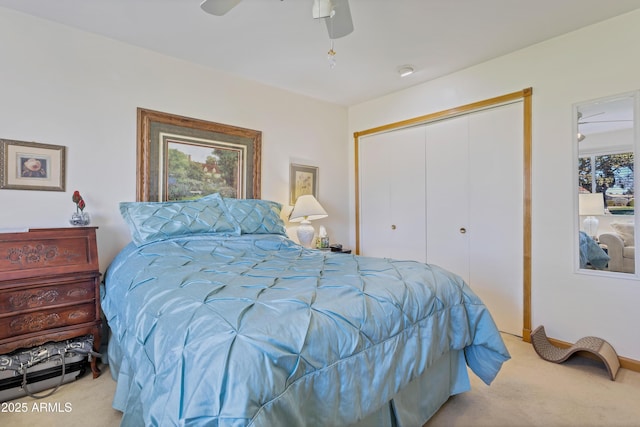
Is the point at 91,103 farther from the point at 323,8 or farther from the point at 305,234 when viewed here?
the point at 305,234

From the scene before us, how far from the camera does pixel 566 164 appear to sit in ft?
8.40

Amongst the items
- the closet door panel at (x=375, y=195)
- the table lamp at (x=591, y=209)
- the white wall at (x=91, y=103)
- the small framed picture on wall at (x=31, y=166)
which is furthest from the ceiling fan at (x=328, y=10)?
the table lamp at (x=591, y=209)

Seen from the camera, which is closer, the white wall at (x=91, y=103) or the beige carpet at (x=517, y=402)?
the beige carpet at (x=517, y=402)

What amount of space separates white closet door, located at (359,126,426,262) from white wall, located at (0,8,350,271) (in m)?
1.59

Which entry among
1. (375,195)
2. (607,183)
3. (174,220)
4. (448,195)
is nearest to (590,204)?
(607,183)

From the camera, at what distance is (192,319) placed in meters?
1.01

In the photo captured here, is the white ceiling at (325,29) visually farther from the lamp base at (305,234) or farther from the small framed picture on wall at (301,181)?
the lamp base at (305,234)

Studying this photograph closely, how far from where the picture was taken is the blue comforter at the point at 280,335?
84 centimetres

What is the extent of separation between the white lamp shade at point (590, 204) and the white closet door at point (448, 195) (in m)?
0.89

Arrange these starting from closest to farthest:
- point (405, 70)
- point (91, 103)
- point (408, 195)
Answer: point (91, 103) < point (405, 70) < point (408, 195)

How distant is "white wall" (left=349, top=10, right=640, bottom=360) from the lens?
91.1 inches

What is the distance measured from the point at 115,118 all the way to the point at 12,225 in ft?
3.47

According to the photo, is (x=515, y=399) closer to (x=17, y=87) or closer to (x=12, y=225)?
(x=12, y=225)

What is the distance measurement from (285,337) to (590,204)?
2.73 meters
